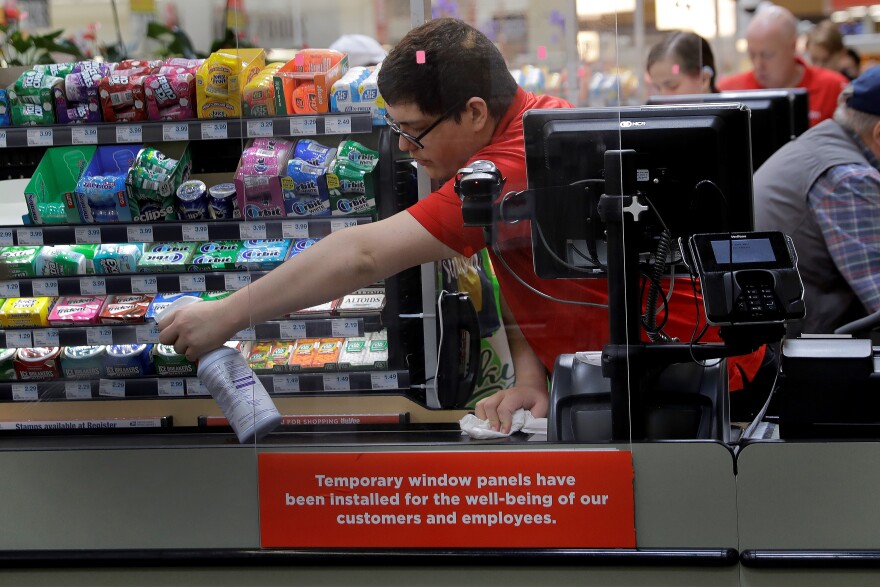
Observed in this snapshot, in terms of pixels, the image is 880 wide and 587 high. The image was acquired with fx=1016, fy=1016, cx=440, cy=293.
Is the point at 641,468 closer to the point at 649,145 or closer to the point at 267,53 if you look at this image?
the point at 649,145

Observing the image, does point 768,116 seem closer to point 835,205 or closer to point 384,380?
point 835,205

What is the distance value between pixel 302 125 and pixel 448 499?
37.3 inches

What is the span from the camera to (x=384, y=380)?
8.43 ft

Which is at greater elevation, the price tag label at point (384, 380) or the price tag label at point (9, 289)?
the price tag label at point (9, 289)

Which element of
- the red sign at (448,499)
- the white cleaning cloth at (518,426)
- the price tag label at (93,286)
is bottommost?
the red sign at (448,499)

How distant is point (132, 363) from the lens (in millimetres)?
2906

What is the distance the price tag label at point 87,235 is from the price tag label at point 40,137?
0.26 metres

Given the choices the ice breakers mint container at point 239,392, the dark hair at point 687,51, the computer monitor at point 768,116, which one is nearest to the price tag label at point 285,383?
the ice breakers mint container at point 239,392

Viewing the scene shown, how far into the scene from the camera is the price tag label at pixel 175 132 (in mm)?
2736

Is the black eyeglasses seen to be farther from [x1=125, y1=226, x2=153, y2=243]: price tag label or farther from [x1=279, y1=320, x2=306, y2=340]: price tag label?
[x1=125, y1=226, x2=153, y2=243]: price tag label

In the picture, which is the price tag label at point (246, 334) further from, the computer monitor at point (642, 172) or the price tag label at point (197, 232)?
the computer monitor at point (642, 172)

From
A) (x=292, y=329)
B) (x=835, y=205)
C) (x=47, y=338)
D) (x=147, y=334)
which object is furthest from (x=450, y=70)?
(x=835, y=205)

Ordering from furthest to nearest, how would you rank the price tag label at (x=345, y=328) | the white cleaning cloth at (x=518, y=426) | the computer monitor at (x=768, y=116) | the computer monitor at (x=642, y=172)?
the computer monitor at (x=768, y=116), the price tag label at (x=345, y=328), the white cleaning cloth at (x=518, y=426), the computer monitor at (x=642, y=172)

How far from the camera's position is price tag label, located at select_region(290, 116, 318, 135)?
7.94ft
